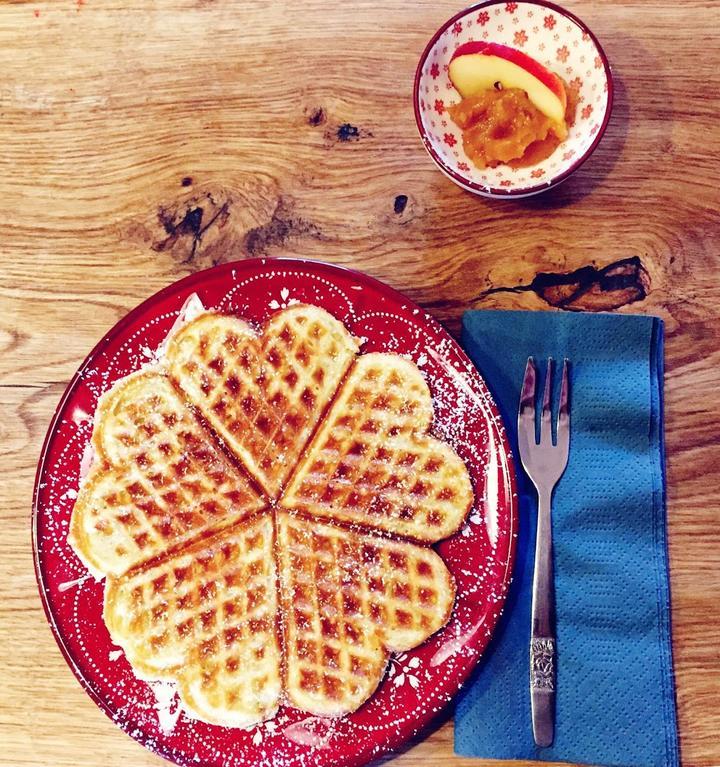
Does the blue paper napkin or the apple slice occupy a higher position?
the apple slice

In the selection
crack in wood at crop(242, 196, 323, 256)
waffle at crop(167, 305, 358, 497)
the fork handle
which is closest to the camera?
the fork handle

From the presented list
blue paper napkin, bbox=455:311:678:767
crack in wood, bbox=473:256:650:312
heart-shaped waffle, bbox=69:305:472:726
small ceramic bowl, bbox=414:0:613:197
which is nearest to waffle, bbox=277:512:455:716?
heart-shaped waffle, bbox=69:305:472:726

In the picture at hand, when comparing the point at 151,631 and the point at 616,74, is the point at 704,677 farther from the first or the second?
the point at 616,74

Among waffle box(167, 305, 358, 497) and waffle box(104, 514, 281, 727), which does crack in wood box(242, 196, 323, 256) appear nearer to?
waffle box(167, 305, 358, 497)

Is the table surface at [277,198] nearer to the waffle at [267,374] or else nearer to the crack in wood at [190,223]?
the crack in wood at [190,223]

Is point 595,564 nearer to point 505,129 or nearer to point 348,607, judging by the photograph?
point 348,607

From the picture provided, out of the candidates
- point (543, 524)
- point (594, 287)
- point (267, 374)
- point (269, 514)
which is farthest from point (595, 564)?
point (267, 374)

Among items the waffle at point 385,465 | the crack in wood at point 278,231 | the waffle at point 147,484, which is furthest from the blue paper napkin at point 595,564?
the waffle at point 147,484
